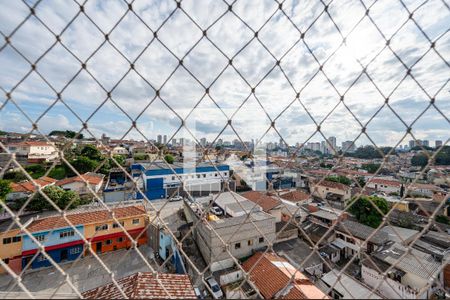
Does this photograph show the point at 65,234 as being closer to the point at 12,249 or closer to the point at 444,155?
the point at 12,249

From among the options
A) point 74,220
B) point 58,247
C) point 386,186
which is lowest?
point 386,186

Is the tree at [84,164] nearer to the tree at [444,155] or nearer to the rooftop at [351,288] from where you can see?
the rooftop at [351,288]

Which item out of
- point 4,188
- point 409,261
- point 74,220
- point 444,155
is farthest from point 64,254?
point 444,155

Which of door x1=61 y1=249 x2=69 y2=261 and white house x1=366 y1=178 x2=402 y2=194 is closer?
door x1=61 y1=249 x2=69 y2=261

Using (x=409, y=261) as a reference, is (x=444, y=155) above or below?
above

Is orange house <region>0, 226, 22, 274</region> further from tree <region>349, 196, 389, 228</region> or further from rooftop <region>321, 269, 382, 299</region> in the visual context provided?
tree <region>349, 196, 389, 228</region>

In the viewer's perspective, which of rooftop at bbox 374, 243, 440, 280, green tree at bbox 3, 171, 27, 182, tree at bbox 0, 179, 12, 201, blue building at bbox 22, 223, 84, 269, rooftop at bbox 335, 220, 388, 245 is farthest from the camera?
tree at bbox 0, 179, 12, 201

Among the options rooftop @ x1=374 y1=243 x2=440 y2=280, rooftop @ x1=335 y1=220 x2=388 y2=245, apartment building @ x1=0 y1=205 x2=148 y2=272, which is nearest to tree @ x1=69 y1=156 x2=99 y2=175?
apartment building @ x1=0 y1=205 x2=148 y2=272

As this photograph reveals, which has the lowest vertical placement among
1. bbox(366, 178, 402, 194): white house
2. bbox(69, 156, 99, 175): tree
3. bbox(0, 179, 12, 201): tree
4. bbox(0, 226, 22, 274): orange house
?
bbox(366, 178, 402, 194): white house

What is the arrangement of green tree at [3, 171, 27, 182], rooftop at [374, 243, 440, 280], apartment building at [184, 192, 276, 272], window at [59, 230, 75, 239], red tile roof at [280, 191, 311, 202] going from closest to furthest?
1. green tree at [3, 171, 27, 182]
2. rooftop at [374, 243, 440, 280]
3. apartment building at [184, 192, 276, 272]
4. window at [59, 230, 75, 239]
5. red tile roof at [280, 191, 311, 202]

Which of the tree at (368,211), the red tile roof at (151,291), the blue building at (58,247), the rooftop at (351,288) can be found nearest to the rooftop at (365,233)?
the tree at (368,211)

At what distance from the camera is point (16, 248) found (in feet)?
15.4

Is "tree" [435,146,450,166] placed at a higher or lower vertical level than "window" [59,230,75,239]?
higher

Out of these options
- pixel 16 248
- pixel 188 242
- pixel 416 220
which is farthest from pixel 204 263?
pixel 416 220
